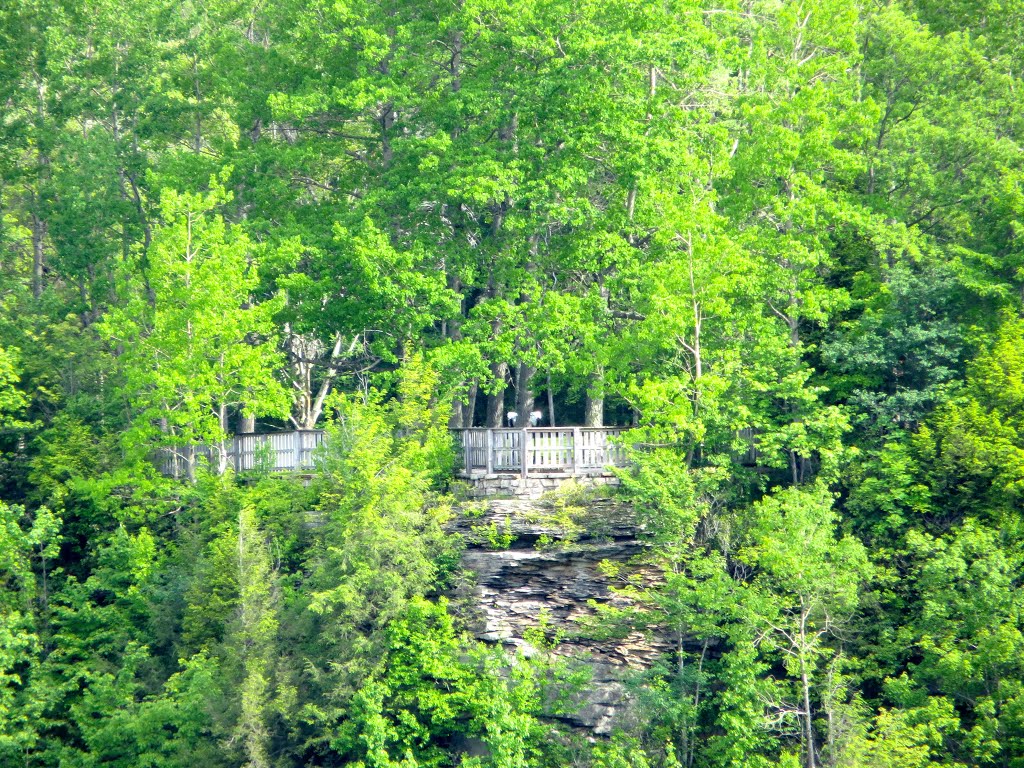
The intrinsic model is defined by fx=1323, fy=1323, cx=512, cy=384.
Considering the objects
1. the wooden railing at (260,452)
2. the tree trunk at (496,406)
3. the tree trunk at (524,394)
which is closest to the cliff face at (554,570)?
the tree trunk at (524,394)

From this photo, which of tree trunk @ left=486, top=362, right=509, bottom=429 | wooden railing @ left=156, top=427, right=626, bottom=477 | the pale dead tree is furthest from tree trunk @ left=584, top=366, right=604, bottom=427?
the pale dead tree

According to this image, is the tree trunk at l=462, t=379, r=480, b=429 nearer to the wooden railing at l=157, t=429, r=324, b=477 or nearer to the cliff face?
the wooden railing at l=157, t=429, r=324, b=477

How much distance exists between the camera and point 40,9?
39312 millimetres

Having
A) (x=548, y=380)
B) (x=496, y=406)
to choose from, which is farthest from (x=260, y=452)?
(x=548, y=380)

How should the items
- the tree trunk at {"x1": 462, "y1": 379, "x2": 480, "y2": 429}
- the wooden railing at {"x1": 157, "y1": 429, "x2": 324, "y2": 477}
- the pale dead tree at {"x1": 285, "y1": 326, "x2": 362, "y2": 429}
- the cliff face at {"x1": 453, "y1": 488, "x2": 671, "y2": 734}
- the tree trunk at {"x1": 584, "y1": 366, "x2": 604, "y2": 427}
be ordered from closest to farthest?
the cliff face at {"x1": 453, "y1": 488, "x2": 671, "y2": 734} < the tree trunk at {"x1": 584, "y1": 366, "x2": 604, "y2": 427} < the wooden railing at {"x1": 157, "y1": 429, "x2": 324, "y2": 477} < the tree trunk at {"x1": 462, "y1": 379, "x2": 480, "y2": 429} < the pale dead tree at {"x1": 285, "y1": 326, "x2": 362, "y2": 429}

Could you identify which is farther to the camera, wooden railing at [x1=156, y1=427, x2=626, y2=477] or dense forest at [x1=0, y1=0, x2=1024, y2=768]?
wooden railing at [x1=156, y1=427, x2=626, y2=477]

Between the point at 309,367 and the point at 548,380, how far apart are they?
385 inches

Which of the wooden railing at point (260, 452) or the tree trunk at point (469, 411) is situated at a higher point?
the tree trunk at point (469, 411)

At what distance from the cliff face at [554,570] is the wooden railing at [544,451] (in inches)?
28.9

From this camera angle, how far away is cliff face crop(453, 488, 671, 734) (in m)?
28.1

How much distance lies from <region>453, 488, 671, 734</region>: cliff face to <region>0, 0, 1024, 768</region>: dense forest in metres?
0.52

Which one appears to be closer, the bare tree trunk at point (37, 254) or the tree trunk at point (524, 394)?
the tree trunk at point (524, 394)

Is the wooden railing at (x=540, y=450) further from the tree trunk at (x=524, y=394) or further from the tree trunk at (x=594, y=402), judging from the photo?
the tree trunk at (x=524, y=394)

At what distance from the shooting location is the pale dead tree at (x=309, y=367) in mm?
35750
